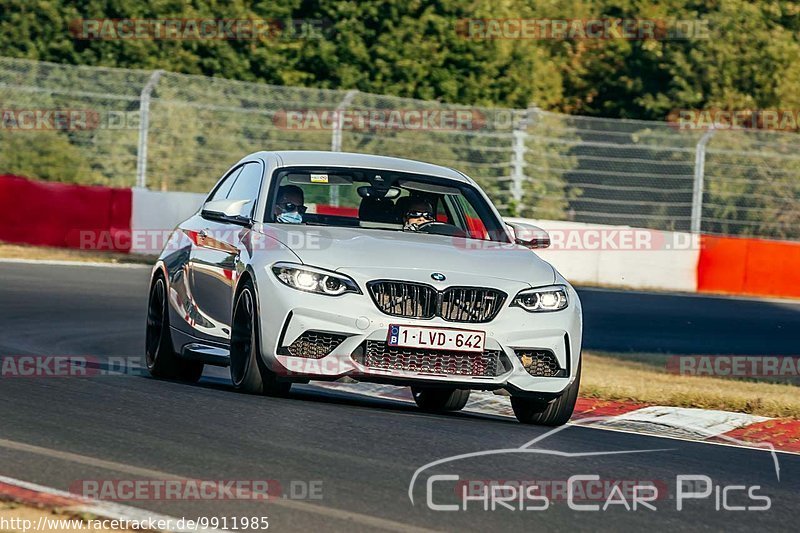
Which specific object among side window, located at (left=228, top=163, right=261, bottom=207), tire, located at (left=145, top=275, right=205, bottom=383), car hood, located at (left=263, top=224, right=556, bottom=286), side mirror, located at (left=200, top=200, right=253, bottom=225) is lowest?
tire, located at (left=145, top=275, right=205, bottom=383)

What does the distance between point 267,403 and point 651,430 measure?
2496 mm

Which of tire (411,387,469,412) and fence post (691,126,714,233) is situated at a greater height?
fence post (691,126,714,233)

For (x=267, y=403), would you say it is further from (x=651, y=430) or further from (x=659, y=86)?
(x=659, y=86)

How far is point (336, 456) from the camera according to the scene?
23.2 feet

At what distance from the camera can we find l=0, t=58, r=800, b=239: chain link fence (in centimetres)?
2580

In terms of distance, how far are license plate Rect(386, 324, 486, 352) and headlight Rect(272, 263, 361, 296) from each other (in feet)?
1.05

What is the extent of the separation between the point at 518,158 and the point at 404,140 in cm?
202

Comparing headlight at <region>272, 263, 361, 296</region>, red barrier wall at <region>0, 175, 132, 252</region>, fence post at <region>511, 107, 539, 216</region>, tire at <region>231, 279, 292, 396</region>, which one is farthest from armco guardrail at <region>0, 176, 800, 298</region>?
headlight at <region>272, 263, 361, 296</region>

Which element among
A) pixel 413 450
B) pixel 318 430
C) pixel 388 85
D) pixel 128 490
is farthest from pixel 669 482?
pixel 388 85

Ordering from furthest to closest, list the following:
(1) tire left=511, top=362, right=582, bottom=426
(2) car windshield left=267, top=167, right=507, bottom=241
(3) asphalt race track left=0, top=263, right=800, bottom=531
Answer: (2) car windshield left=267, top=167, right=507, bottom=241 → (1) tire left=511, top=362, right=582, bottom=426 → (3) asphalt race track left=0, top=263, right=800, bottom=531

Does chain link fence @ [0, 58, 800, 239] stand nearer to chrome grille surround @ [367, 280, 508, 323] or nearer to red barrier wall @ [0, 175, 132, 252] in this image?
red barrier wall @ [0, 175, 132, 252]

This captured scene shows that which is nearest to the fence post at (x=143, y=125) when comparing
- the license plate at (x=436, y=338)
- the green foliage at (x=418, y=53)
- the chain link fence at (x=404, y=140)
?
the chain link fence at (x=404, y=140)

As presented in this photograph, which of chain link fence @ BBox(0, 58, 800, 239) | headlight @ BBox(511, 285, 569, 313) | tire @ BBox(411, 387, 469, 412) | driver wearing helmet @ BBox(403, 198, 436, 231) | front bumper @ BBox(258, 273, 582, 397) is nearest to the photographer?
front bumper @ BBox(258, 273, 582, 397)

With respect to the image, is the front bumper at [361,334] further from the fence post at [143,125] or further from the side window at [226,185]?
the fence post at [143,125]
